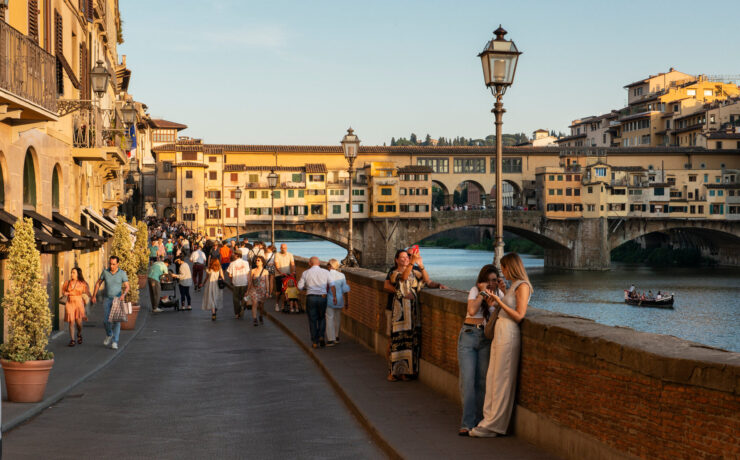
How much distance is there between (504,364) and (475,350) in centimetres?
Answer: 57

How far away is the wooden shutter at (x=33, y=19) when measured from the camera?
16.8 metres

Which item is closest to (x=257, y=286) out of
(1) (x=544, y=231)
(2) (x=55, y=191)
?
(2) (x=55, y=191)

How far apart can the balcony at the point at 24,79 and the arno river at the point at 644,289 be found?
35.1 metres

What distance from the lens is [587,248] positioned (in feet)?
345

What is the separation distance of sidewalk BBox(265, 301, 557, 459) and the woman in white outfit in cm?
15

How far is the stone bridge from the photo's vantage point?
340 feet

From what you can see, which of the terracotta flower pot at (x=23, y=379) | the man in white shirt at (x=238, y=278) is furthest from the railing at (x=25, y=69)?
the man in white shirt at (x=238, y=278)

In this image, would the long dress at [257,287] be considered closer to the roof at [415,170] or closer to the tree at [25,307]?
the tree at [25,307]

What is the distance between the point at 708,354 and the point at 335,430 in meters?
4.88

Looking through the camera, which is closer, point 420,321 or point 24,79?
point 420,321

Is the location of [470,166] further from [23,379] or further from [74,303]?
[23,379]

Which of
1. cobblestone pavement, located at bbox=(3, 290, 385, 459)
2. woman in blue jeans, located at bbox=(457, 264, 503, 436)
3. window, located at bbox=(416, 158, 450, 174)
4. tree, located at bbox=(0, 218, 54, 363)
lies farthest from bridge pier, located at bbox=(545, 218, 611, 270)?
woman in blue jeans, located at bbox=(457, 264, 503, 436)

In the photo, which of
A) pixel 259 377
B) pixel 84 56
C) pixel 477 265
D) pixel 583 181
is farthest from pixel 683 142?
pixel 259 377

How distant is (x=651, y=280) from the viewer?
275ft
